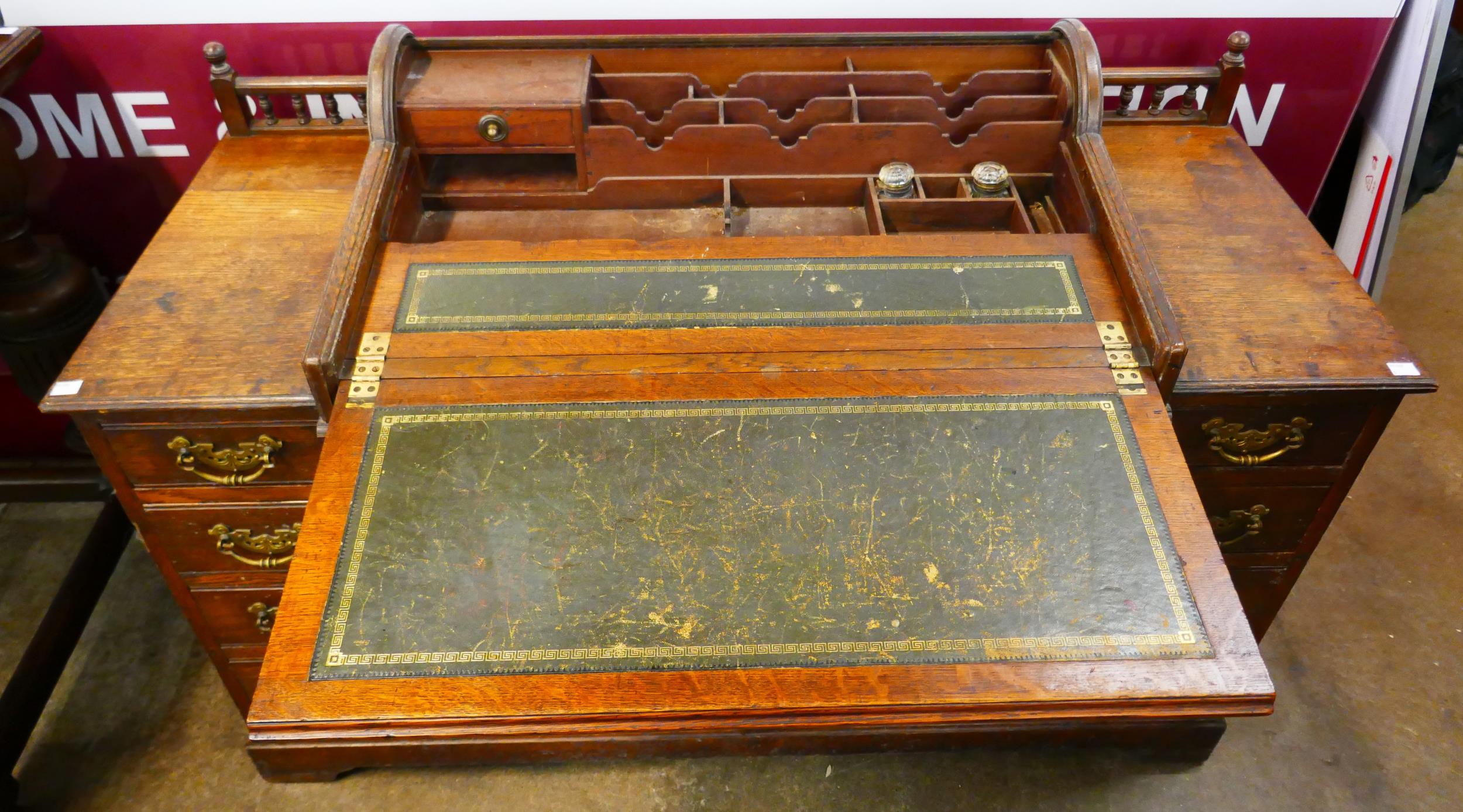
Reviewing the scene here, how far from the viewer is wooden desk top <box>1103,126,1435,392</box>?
1912 millimetres

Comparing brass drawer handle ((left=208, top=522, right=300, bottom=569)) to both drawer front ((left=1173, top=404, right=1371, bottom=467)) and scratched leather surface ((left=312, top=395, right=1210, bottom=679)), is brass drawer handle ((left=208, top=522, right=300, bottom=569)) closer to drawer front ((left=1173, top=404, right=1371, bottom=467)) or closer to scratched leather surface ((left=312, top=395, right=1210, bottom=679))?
scratched leather surface ((left=312, top=395, right=1210, bottom=679))

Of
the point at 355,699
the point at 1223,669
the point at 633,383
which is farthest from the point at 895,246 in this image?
the point at 355,699

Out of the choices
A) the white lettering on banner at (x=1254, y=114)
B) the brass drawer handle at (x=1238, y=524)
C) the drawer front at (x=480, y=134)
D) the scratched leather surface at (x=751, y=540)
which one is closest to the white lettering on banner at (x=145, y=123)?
the drawer front at (x=480, y=134)

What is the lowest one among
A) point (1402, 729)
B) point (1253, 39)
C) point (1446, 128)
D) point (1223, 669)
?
point (1402, 729)

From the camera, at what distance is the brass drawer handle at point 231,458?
1947 millimetres

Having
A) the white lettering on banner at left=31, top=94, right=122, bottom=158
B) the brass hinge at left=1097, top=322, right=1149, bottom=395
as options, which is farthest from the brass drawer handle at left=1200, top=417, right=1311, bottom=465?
the white lettering on banner at left=31, top=94, right=122, bottom=158

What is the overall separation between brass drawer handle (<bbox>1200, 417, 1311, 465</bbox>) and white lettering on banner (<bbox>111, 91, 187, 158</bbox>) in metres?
2.76

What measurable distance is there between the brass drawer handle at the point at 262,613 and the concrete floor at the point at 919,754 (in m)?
0.46

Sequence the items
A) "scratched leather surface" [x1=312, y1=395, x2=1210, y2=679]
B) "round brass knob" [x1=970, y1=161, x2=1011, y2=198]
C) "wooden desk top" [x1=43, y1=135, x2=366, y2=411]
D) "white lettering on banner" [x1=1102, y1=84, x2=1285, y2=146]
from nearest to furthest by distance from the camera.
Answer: "scratched leather surface" [x1=312, y1=395, x2=1210, y2=679]
"wooden desk top" [x1=43, y1=135, x2=366, y2=411]
"round brass knob" [x1=970, y1=161, x2=1011, y2=198]
"white lettering on banner" [x1=1102, y1=84, x2=1285, y2=146]

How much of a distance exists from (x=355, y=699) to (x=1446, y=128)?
156 inches

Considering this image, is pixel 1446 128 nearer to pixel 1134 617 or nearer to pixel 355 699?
pixel 1134 617

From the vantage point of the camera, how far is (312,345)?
1730 millimetres

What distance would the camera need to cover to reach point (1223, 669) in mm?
1399

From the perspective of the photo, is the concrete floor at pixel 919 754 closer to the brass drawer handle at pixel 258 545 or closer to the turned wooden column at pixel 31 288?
the brass drawer handle at pixel 258 545
